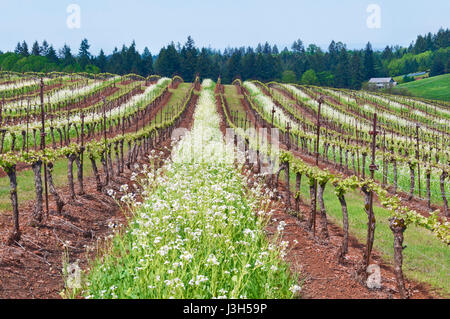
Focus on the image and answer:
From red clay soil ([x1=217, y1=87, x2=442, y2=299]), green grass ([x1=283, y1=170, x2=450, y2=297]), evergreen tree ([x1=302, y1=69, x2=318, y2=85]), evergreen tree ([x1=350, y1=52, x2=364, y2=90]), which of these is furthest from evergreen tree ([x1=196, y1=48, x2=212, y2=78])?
red clay soil ([x1=217, y1=87, x2=442, y2=299])

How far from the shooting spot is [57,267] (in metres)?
10.1

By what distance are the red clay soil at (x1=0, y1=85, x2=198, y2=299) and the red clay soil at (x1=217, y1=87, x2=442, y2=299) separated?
473cm

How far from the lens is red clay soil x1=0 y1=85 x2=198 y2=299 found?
910cm

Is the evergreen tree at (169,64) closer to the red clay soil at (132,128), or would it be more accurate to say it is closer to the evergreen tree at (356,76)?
the evergreen tree at (356,76)

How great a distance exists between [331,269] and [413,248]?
4.11 m

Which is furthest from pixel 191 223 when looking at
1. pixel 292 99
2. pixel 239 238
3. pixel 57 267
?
pixel 292 99

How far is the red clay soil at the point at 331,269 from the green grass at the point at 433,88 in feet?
343

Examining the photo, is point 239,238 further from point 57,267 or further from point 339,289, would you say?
point 57,267

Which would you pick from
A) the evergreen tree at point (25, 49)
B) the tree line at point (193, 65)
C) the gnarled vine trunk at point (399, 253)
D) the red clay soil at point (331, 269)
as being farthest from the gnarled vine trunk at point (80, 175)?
the evergreen tree at point (25, 49)

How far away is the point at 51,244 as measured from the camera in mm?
11586

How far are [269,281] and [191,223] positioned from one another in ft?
9.11

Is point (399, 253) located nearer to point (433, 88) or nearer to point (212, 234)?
point (212, 234)

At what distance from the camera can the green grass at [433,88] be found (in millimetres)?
106812

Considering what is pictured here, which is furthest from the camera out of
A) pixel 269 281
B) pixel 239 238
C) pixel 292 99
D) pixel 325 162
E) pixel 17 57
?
pixel 17 57
